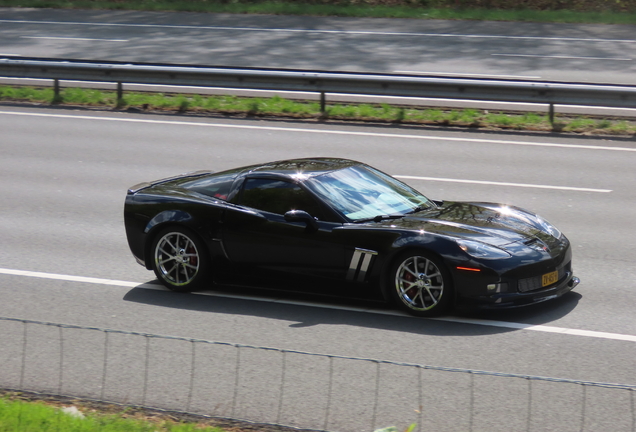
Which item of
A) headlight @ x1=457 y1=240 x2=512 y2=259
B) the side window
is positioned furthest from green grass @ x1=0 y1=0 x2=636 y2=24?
headlight @ x1=457 y1=240 x2=512 y2=259

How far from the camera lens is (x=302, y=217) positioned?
7.57 m

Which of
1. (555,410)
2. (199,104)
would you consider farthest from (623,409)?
(199,104)

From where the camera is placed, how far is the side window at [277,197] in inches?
310

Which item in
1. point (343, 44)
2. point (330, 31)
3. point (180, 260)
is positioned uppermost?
point (330, 31)

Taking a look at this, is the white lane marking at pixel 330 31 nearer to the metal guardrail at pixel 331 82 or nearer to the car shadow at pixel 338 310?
the metal guardrail at pixel 331 82

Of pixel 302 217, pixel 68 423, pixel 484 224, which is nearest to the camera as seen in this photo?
pixel 68 423

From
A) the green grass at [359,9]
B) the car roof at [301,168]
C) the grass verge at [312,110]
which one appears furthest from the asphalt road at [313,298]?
the green grass at [359,9]

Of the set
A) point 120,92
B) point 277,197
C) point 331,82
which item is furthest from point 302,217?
point 120,92

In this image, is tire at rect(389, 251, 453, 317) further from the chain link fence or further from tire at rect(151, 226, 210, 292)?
tire at rect(151, 226, 210, 292)

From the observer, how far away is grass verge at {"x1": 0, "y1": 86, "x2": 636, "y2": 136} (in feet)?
52.6

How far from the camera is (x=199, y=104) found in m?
18.3

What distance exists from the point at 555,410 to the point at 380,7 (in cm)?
2516

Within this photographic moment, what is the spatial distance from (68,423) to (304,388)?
1610mm

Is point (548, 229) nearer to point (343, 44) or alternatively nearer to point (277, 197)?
point (277, 197)
